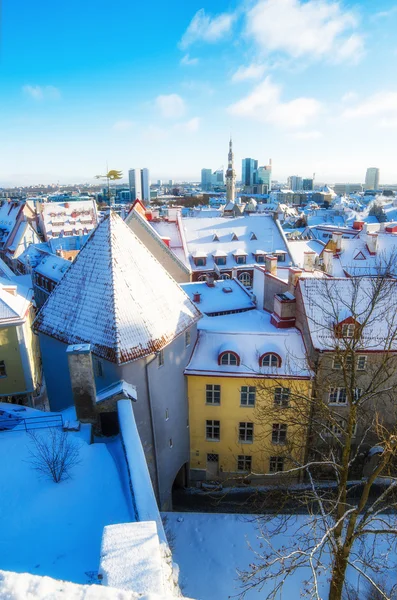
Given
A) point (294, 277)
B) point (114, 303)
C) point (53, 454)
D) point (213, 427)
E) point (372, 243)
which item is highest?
point (114, 303)

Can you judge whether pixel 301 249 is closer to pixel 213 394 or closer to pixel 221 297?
pixel 221 297

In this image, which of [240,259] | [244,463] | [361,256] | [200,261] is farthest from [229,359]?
[361,256]

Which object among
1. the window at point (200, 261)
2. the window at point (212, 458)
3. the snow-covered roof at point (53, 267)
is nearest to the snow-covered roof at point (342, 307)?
the window at point (212, 458)

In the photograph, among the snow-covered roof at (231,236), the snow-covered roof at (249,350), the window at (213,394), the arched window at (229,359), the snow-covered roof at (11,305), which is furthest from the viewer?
the snow-covered roof at (231,236)

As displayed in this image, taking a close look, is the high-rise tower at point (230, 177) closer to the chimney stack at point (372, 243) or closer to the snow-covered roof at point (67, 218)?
the snow-covered roof at point (67, 218)

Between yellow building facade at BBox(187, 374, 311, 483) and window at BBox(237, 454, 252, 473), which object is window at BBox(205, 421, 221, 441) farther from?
window at BBox(237, 454, 252, 473)

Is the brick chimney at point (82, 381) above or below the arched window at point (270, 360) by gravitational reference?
above

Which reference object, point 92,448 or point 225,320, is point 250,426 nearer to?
point 225,320

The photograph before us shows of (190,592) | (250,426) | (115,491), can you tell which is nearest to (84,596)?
(115,491)
